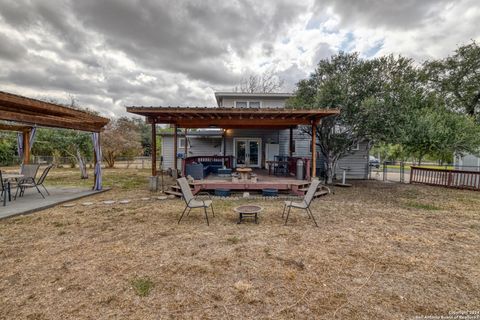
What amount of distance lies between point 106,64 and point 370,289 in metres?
20.9

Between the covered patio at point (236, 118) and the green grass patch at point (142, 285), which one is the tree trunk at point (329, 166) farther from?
the green grass patch at point (142, 285)

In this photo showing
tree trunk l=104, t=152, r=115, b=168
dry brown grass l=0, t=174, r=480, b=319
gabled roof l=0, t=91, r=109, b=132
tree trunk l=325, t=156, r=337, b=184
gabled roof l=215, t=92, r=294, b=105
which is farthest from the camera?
tree trunk l=104, t=152, r=115, b=168

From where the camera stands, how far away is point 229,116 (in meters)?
8.73

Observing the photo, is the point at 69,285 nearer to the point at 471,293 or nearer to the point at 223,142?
the point at 471,293

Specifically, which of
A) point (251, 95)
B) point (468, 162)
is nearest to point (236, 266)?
point (251, 95)

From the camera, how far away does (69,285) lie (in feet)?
8.52

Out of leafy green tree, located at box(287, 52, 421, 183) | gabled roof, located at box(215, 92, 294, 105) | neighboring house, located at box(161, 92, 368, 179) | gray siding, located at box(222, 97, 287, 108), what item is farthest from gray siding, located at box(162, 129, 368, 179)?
leafy green tree, located at box(287, 52, 421, 183)

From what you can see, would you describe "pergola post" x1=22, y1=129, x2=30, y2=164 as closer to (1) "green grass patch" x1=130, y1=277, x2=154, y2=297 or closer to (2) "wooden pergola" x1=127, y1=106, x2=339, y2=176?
(2) "wooden pergola" x1=127, y1=106, x2=339, y2=176

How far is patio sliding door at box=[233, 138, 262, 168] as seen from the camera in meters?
14.1

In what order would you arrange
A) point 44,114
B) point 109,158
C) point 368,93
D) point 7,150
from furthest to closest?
1. point 109,158
2. point 7,150
3. point 368,93
4. point 44,114

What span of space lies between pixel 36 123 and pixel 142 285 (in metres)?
7.54

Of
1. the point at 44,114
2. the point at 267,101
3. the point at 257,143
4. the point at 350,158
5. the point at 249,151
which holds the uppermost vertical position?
the point at 267,101

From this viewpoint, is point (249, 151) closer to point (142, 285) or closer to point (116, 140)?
point (142, 285)

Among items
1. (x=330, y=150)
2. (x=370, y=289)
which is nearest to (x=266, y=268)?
(x=370, y=289)
